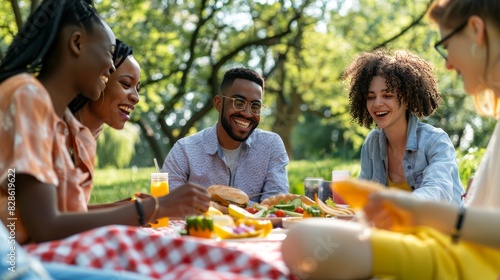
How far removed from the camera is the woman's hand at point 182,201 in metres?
2.29

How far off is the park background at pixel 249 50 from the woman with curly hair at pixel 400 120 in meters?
2.57

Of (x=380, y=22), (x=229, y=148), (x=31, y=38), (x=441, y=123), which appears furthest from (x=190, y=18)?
(x=441, y=123)

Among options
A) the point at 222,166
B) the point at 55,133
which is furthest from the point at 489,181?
the point at 222,166

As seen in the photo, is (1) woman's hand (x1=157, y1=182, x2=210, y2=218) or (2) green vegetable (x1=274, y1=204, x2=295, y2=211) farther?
(2) green vegetable (x1=274, y1=204, x2=295, y2=211)

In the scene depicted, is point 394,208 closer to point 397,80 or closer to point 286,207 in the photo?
point 286,207

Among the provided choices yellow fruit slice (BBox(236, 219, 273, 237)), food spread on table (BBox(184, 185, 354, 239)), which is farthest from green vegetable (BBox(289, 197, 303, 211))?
yellow fruit slice (BBox(236, 219, 273, 237))

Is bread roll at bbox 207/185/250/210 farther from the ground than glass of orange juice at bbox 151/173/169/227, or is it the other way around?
glass of orange juice at bbox 151/173/169/227

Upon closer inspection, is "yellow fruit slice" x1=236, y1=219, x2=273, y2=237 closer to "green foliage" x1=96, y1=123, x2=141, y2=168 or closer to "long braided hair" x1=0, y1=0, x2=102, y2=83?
"long braided hair" x1=0, y1=0, x2=102, y2=83

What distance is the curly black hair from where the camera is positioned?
4.02 meters

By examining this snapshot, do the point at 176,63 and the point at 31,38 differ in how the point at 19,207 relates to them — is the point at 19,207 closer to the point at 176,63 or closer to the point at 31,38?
the point at 31,38

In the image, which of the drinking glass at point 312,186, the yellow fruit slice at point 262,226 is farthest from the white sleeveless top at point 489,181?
the drinking glass at point 312,186

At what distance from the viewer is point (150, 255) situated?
1.91 metres

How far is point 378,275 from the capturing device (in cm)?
182

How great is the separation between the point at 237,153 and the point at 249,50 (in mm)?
9630
